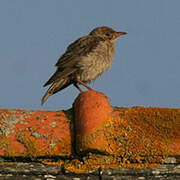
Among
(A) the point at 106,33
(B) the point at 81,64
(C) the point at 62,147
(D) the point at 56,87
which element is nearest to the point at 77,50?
(B) the point at 81,64

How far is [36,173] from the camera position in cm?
308

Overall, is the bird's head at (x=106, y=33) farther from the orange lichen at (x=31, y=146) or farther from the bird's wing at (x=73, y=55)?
the orange lichen at (x=31, y=146)

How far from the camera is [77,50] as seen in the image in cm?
674

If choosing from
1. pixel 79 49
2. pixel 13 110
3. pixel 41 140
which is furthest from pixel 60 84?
pixel 41 140

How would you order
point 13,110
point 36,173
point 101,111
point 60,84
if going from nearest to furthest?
1. point 36,173
2. point 101,111
3. point 13,110
4. point 60,84

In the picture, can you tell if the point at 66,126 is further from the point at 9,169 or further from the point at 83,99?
the point at 9,169

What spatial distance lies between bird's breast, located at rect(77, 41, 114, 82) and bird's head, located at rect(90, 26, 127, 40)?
87cm

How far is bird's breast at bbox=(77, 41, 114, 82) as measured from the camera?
6.43 meters

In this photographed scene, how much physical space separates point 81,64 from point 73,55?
0.35m

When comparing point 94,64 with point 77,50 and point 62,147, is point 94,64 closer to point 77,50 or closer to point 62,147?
point 77,50

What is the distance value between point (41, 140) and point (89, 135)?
454 millimetres

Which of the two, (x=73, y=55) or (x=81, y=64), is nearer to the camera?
(x=81, y=64)

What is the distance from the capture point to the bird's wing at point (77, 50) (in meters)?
6.59

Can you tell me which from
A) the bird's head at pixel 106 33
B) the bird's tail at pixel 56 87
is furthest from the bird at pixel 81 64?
the bird's head at pixel 106 33
